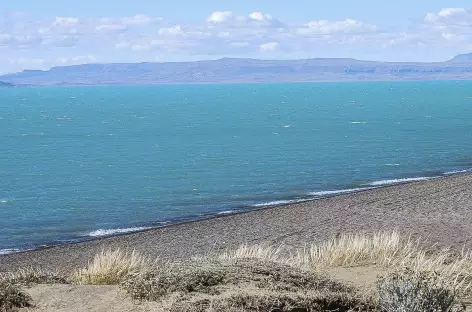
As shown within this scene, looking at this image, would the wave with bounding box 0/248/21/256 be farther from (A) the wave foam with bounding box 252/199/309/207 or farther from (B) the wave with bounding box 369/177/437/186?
(B) the wave with bounding box 369/177/437/186

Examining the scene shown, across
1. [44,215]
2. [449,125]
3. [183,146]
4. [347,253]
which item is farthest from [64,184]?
[449,125]

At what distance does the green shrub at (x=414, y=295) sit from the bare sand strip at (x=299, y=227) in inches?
498

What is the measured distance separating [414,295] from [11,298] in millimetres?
4402

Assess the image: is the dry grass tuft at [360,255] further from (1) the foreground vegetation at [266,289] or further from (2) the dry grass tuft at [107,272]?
(2) the dry grass tuft at [107,272]

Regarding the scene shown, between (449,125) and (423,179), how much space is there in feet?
135

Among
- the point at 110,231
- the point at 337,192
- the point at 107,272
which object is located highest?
the point at 107,272

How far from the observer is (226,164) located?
47375 mm

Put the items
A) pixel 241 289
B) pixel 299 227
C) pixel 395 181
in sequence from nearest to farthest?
pixel 241 289, pixel 299 227, pixel 395 181

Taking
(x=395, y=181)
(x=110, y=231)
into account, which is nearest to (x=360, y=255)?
(x=110, y=231)

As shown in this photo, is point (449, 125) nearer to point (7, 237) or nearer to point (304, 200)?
point (304, 200)

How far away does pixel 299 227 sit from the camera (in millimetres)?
26047

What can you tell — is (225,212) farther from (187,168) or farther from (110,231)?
(187,168)

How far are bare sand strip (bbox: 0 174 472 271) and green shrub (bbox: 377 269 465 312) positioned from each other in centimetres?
1266

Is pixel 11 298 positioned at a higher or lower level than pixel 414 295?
lower
